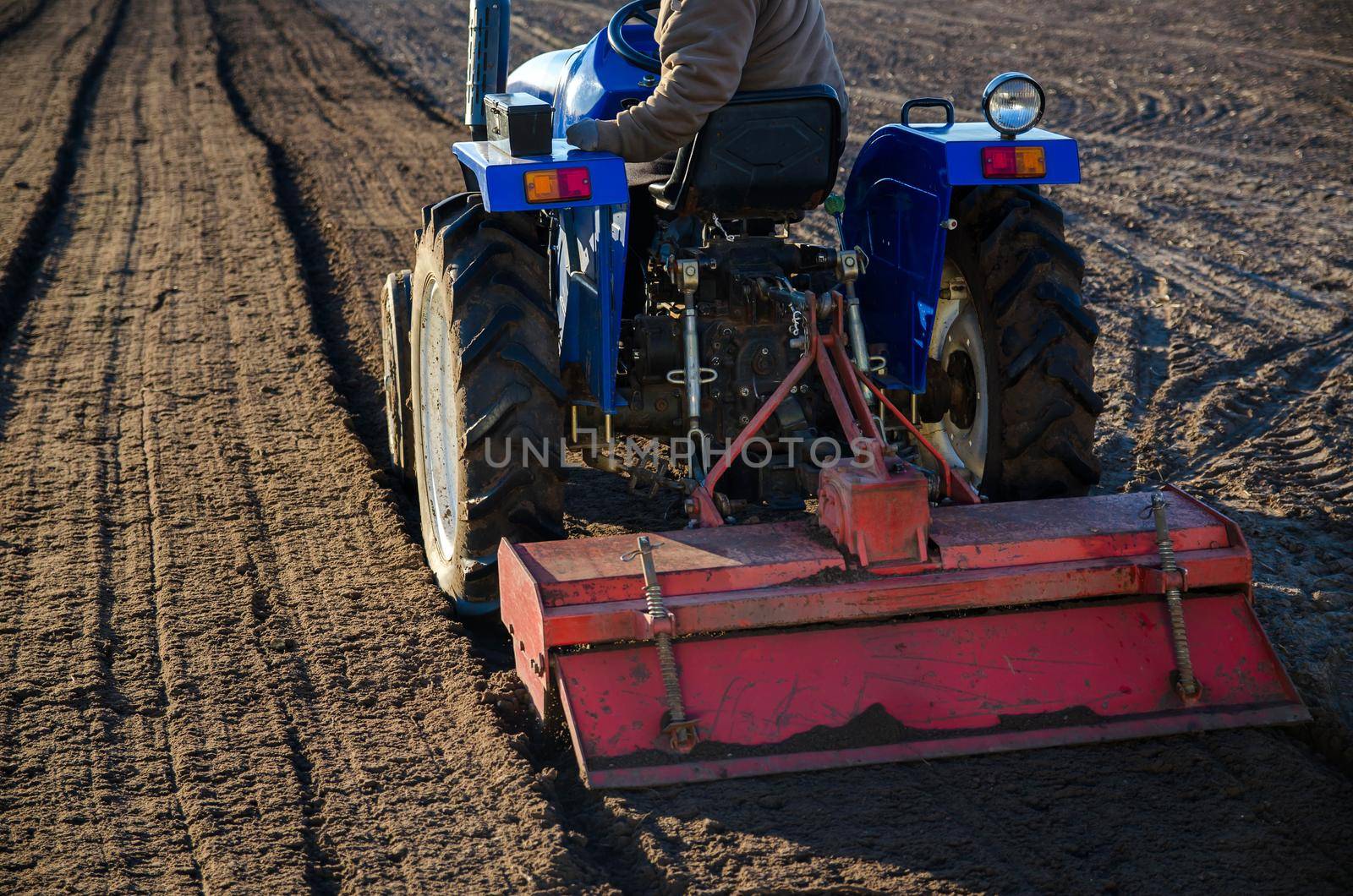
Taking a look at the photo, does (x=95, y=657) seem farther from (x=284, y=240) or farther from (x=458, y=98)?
(x=458, y=98)

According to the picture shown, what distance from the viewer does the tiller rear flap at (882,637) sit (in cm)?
318

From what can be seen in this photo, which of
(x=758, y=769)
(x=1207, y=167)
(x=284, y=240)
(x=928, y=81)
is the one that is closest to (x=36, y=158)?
(x=284, y=240)

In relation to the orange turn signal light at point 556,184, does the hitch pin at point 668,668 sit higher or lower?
lower

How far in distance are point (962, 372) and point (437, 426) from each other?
1617 millimetres

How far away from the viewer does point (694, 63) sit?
3541mm

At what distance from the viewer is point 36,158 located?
1107 centimetres

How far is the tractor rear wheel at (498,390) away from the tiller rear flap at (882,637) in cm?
31

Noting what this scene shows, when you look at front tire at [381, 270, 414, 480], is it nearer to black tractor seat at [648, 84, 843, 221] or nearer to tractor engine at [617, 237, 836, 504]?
tractor engine at [617, 237, 836, 504]

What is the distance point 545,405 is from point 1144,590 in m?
1.54

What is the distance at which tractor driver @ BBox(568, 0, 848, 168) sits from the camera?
3.55m

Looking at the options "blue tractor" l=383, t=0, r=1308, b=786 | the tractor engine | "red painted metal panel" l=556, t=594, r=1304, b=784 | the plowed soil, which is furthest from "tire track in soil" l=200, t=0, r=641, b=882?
the tractor engine

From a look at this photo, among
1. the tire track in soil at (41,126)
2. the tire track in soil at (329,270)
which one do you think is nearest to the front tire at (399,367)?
the tire track in soil at (329,270)

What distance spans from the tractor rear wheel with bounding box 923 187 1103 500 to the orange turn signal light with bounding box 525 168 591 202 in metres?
1.19

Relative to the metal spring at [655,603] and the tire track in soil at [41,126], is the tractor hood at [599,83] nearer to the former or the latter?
the metal spring at [655,603]
